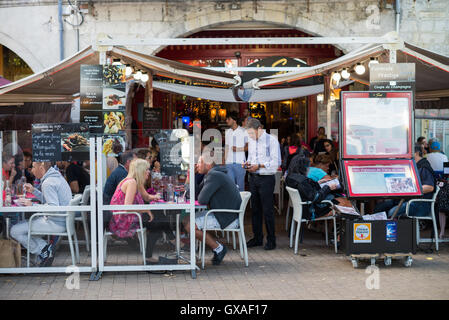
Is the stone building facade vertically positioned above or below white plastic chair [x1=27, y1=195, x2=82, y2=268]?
above

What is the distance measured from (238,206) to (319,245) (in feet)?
6.43

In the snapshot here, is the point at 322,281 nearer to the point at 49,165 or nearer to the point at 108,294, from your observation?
the point at 108,294

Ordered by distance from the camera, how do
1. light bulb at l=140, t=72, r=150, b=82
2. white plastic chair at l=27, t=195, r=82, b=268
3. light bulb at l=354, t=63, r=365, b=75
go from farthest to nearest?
light bulb at l=140, t=72, r=150, b=82 < light bulb at l=354, t=63, r=365, b=75 < white plastic chair at l=27, t=195, r=82, b=268

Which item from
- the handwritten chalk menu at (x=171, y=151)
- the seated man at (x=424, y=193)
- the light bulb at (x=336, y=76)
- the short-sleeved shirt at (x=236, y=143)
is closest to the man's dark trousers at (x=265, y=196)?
the seated man at (x=424, y=193)

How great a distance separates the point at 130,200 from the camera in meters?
6.70

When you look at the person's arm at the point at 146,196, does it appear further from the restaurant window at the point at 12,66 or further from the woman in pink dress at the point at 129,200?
the restaurant window at the point at 12,66

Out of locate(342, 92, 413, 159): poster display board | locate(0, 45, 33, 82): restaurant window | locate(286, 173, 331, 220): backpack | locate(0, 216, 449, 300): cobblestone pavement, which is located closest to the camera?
locate(0, 216, 449, 300): cobblestone pavement

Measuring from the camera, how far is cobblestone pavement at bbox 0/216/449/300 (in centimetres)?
605

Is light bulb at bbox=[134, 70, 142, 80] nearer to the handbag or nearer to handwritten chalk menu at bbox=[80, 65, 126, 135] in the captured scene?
handwritten chalk menu at bbox=[80, 65, 126, 135]

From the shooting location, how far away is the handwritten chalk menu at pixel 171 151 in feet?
21.9

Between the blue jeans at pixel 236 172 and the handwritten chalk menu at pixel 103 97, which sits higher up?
the handwritten chalk menu at pixel 103 97

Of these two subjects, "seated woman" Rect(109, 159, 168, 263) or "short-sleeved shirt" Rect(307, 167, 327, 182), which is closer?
"seated woman" Rect(109, 159, 168, 263)

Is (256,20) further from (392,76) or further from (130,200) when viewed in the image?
(130,200)

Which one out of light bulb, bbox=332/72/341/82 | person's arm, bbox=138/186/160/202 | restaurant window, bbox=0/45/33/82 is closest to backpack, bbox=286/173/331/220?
person's arm, bbox=138/186/160/202
